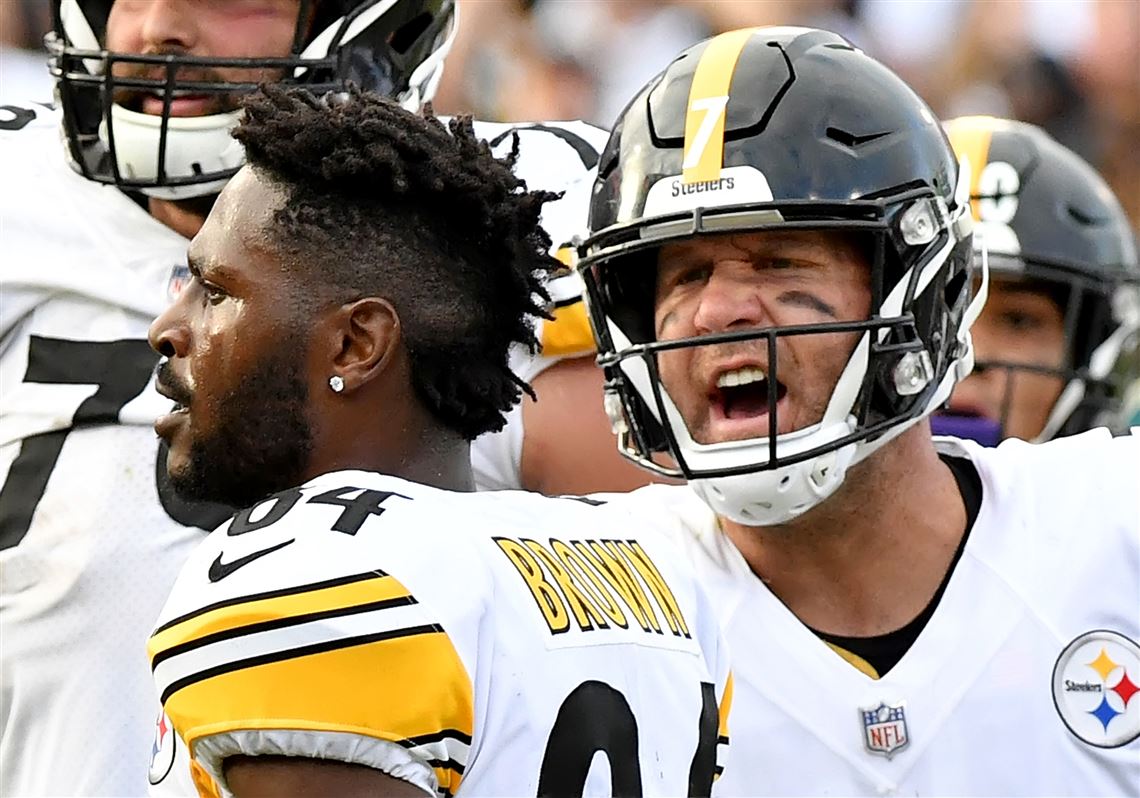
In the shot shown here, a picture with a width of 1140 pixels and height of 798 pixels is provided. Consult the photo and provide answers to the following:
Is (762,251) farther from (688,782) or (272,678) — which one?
(272,678)

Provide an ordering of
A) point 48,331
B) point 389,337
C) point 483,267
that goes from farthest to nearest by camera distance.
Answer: point 48,331, point 483,267, point 389,337

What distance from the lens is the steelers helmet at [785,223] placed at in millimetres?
2316

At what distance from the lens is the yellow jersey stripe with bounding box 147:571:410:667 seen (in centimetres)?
158

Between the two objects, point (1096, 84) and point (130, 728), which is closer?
point (130, 728)

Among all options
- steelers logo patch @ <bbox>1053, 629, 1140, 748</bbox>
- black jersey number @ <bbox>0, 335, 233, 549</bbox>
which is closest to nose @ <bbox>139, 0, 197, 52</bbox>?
black jersey number @ <bbox>0, 335, 233, 549</bbox>

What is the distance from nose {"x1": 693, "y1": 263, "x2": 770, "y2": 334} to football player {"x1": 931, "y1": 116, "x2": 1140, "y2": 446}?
51.8 inches

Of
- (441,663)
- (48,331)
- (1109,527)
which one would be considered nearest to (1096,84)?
(1109,527)

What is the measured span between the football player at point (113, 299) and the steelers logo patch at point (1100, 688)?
76 centimetres

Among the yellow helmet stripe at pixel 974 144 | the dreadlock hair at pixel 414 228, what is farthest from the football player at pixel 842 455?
the yellow helmet stripe at pixel 974 144

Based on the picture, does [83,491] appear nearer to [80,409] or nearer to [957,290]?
[80,409]

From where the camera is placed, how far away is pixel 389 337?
6.14ft

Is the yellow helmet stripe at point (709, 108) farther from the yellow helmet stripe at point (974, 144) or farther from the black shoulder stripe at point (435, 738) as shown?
the yellow helmet stripe at point (974, 144)

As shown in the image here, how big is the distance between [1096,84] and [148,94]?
371 cm

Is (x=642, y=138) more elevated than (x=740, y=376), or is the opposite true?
(x=642, y=138)
